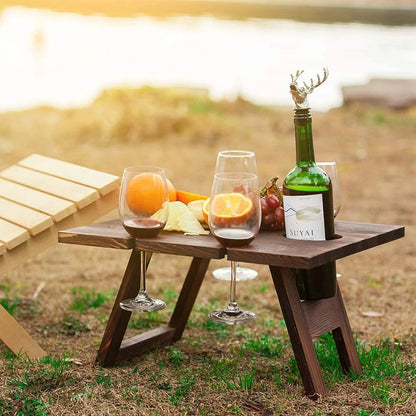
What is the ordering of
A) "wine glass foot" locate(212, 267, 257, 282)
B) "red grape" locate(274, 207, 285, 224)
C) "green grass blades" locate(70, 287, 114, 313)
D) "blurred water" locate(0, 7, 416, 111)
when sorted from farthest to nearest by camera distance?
"blurred water" locate(0, 7, 416, 111)
"green grass blades" locate(70, 287, 114, 313)
"wine glass foot" locate(212, 267, 257, 282)
"red grape" locate(274, 207, 285, 224)

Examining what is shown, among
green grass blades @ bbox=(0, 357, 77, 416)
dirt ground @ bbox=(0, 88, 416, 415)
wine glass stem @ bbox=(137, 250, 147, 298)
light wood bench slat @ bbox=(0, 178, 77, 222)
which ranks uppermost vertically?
light wood bench slat @ bbox=(0, 178, 77, 222)

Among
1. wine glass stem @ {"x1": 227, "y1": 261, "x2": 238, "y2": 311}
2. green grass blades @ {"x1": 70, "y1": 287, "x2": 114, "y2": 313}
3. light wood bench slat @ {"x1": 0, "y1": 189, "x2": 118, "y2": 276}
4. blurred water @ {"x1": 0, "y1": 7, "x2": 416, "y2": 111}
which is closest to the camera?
wine glass stem @ {"x1": 227, "y1": 261, "x2": 238, "y2": 311}

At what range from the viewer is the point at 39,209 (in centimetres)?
315

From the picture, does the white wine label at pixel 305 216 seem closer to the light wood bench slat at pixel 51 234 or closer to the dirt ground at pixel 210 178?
the dirt ground at pixel 210 178

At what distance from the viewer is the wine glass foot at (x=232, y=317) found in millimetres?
2691

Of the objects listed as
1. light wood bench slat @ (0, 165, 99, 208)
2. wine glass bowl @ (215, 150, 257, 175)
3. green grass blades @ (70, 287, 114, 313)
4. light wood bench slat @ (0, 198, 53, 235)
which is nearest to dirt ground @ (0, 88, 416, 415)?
green grass blades @ (70, 287, 114, 313)

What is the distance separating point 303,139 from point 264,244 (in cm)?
39

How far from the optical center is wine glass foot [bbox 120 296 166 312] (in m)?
2.75

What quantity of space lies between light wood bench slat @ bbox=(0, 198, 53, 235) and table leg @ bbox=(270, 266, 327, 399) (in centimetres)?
102

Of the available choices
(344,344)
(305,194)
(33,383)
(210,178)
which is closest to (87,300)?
(33,383)

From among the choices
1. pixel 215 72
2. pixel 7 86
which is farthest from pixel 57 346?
pixel 215 72

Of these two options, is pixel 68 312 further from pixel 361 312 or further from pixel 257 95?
pixel 257 95

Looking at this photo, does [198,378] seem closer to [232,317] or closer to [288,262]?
[232,317]

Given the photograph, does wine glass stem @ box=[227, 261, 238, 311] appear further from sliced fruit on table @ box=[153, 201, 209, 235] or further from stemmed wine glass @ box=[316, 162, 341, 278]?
stemmed wine glass @ box=[316, 162, 341, 278]
